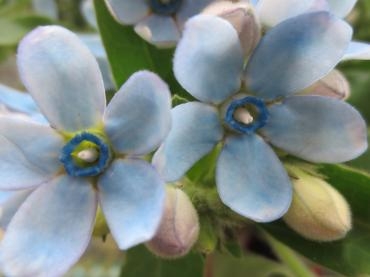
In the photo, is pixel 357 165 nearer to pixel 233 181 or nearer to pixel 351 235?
pixel 351 235

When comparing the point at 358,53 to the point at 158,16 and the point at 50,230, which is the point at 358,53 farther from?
the point at 50,230

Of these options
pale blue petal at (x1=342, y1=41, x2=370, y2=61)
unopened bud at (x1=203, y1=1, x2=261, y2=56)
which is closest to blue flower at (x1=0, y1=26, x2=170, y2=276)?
unopened bud at (x1=203, y1=1, x2=261, y2=56)

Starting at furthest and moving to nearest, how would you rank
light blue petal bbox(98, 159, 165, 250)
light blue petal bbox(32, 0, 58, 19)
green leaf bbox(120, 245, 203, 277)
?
light blue petal bbox(32, 0, 58, 19) → green leaf bbox(120, 245, 203, 277) → light blue petal bbox(98, 159, 165, 250)

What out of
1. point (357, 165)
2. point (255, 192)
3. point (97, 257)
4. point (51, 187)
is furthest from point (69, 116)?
point (97, 257)

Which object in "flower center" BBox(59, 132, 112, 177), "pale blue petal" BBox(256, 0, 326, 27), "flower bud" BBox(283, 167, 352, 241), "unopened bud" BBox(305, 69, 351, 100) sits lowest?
"flower bud" BBox(283, 167, 352, 241)

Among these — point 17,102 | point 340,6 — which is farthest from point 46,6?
point 340,6

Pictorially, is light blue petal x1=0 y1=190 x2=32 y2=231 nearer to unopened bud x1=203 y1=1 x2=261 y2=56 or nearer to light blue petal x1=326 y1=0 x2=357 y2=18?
unopened bud x1=203 y1=1 x2=261 y2=56
